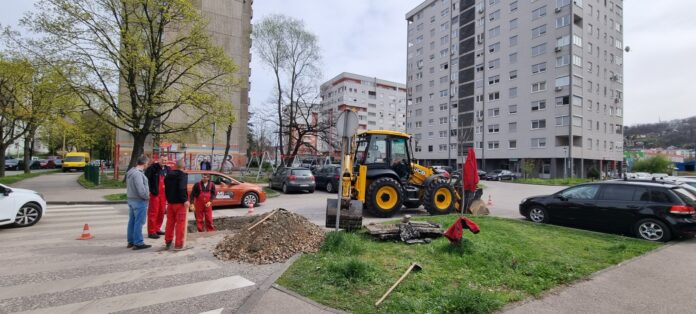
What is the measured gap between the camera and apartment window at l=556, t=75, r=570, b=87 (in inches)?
1718

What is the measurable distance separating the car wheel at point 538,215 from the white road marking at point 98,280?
875 centimetres

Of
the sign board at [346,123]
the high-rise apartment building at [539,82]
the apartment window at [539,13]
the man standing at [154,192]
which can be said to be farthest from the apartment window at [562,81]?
the man standing at [154,192]

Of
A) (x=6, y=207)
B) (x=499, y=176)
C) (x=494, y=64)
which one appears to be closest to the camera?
(x=6, y=207)

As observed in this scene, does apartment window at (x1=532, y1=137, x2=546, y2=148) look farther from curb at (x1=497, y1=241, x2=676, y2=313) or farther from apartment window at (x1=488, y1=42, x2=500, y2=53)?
curb at (x1=497, y1=241, x2=676, y2=313)

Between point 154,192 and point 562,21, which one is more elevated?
point 562,21

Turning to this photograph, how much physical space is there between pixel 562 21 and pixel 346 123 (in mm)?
49996

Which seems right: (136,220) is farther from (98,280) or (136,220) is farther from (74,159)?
(74,159)

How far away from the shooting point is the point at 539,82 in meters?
46.9

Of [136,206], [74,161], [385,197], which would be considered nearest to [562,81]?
[385,197]

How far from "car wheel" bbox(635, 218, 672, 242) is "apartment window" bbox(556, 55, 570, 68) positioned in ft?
143

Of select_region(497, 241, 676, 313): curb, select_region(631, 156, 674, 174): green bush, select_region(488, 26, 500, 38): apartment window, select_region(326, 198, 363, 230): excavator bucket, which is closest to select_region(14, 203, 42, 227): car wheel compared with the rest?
select_region(326, 198, 363, 230): excavator bucket

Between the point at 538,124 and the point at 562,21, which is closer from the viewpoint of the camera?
the point at 562,21

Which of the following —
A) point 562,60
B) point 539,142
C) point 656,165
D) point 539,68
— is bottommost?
point 656,165

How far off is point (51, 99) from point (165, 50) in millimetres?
5857
